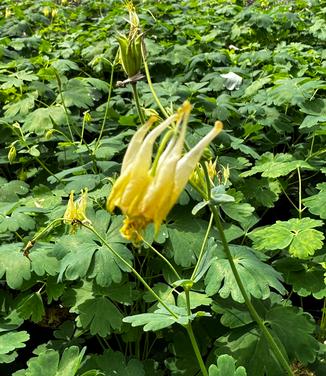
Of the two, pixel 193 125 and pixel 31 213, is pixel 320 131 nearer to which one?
pixel 193 125

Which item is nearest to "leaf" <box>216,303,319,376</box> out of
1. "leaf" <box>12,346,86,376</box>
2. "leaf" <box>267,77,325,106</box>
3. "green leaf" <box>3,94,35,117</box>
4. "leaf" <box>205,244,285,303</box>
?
"leaf" <box>205,244,285,303</box>

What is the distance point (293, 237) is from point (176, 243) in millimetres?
414

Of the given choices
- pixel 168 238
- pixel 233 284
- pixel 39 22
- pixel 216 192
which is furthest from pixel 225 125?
pixel 39 22

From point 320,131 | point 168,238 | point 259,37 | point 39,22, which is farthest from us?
point 39,22

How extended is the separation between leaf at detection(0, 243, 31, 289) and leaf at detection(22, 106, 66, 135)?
941mm

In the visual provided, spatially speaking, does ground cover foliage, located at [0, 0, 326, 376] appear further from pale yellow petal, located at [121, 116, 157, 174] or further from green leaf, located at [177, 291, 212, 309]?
pale yellow petal, located at [121, 116, 157, 174]

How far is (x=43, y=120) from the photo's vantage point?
8.89 ft

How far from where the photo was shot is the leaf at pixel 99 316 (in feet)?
5.81

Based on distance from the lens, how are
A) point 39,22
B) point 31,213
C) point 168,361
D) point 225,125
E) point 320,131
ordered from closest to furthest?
point 168,361
point 31,213
point 320,131
point 225,125
point 39,22

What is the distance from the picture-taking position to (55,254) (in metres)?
1.82

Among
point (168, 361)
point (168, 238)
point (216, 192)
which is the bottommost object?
point (168, 361)

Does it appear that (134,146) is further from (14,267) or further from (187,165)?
(14,267)

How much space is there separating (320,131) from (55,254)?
1.30m

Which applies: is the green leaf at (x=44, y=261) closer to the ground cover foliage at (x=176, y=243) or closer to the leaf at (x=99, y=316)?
the ground cover foliage at (x=176, y=243)
